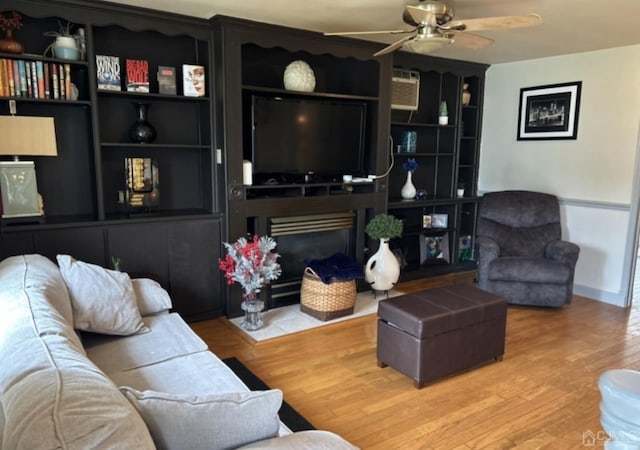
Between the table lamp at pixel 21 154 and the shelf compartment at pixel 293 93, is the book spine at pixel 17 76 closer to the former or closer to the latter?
the table lamp at pixel 21 154

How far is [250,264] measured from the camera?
11.1 feet

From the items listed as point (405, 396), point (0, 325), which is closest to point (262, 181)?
point (405, 396)

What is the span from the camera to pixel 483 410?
8.18 ft

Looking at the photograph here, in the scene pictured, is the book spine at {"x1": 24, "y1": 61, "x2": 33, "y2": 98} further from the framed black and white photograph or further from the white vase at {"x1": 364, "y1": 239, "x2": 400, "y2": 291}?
the framed black and white photograph

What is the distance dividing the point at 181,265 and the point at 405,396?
1.95 metres

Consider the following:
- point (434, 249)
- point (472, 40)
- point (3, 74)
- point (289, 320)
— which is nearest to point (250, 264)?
point (289, 320)

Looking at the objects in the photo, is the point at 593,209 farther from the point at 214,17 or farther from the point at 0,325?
the point at 0,325

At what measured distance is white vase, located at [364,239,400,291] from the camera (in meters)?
4.17

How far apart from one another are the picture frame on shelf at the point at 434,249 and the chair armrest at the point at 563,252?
121 centimetres

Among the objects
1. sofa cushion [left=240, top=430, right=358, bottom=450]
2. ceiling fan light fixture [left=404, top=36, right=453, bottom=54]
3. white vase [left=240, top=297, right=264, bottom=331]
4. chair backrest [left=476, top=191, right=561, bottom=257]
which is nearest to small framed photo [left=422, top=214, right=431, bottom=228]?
chair backrest [left=476, top=191, right=561, bottom=257]

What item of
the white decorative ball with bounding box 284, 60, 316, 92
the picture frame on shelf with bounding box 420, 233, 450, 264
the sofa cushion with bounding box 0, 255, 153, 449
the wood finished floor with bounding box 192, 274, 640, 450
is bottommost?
the wood finished floor with bounding box 192, 274, 640, 450

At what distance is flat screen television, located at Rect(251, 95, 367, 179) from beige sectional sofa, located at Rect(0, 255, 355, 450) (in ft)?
6.40

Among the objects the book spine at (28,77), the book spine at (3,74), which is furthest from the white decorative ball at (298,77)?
the book spine at (3,74)

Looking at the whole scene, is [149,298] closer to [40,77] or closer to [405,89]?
[40,77]
